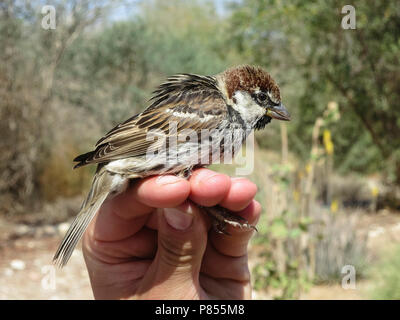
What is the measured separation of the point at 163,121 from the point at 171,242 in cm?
80

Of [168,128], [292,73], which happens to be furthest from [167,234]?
[292,73]

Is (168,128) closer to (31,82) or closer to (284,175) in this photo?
(284,175)

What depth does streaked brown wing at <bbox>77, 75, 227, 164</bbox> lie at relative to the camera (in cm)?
236

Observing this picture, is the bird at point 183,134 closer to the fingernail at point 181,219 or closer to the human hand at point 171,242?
the human hand at point 171,242

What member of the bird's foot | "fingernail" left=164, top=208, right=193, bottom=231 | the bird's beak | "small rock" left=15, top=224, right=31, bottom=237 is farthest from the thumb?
"small rock" left=15, top=224, right=31, bottom=237

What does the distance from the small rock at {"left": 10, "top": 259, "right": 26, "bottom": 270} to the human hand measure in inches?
174

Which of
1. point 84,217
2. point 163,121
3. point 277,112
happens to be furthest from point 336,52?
point 84,217

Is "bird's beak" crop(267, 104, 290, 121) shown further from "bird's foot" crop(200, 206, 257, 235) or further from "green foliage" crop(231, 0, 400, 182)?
"green foliage" crop(231, 0, 400, 182)

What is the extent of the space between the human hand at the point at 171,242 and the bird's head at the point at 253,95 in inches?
26.1

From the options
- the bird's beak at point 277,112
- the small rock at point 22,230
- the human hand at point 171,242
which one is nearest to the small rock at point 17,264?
the small rock at point 22,230

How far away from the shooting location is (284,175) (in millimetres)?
4090

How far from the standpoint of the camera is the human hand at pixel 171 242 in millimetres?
1897

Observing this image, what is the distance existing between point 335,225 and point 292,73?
17.8ft

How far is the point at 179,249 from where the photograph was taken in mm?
1949
